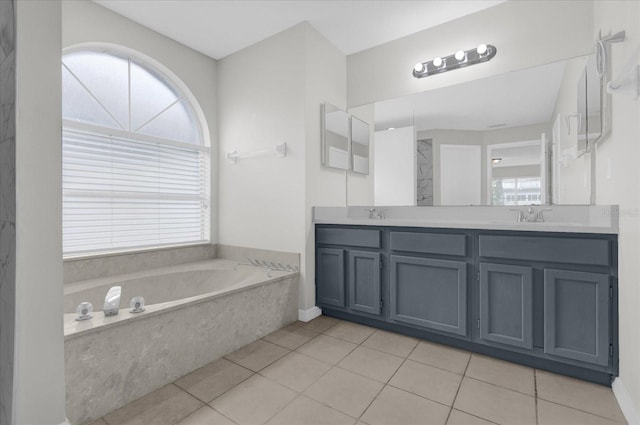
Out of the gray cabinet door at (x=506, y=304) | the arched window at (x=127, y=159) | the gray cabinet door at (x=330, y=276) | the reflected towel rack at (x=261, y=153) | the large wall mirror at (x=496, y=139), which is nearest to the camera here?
the gray cabinet door at (x=506, y=304)

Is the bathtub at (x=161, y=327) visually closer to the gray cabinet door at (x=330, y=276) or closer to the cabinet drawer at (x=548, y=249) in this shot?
the gray cabinet door at (x=330, y=276)

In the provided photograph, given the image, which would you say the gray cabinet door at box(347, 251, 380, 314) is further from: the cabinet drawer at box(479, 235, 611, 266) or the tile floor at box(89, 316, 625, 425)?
the cabinet drawer at box(479, 235, 611, 266)

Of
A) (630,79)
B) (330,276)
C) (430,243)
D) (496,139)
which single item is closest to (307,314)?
(330,276)

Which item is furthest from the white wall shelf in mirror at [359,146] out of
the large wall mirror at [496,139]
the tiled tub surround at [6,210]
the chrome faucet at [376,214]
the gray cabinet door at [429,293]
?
the tiled tub surround at [6,210]

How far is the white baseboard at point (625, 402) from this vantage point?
4.33ft

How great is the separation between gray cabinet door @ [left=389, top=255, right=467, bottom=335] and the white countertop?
0.92 ft

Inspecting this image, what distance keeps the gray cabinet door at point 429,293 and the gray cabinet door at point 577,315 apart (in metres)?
0.45

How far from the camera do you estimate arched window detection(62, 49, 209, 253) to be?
2.32 meters

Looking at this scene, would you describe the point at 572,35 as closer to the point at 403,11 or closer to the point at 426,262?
the point at 403,11

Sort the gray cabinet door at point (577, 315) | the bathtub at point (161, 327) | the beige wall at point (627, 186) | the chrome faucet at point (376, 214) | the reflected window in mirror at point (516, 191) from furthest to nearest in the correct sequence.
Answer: the chrome faucet at point (376, 214) → the reflected window in mirror at point (516, 191) → the gray cabinet door at point (577, 315) → the bathtub at point (161, 327) → the beige wall at point (627, 186)

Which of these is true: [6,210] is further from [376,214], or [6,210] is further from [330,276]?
[376,214]

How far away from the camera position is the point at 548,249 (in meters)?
1.75

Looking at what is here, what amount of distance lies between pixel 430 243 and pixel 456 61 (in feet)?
4.93

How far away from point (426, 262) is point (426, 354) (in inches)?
23.9
